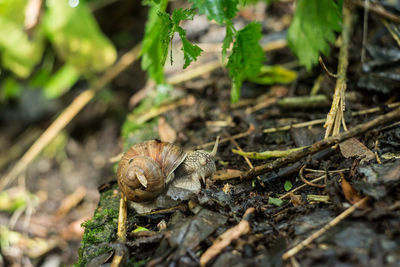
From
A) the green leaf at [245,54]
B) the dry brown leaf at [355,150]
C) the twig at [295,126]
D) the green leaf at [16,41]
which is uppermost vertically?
the green leaf at [16,41]

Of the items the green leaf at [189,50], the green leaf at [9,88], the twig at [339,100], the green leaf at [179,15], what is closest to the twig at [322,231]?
the twig at [339,100]

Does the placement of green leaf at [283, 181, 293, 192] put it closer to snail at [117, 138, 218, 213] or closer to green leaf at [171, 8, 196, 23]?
snail at [117, 138, 218, 213]

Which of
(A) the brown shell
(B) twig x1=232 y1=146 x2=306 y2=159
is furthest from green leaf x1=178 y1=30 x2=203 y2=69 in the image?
(B) twig x1=232 y1=146 x2=306 y2=159

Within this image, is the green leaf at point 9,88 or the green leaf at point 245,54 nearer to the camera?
the green leaf at point 245,54

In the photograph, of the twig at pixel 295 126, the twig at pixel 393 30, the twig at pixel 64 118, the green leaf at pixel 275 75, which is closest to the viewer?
the twig at pixel 295 126

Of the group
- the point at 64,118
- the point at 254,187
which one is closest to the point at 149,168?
the point at 254,187

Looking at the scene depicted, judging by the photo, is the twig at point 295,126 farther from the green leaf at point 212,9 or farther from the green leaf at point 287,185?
the green leaf at point 212,9
